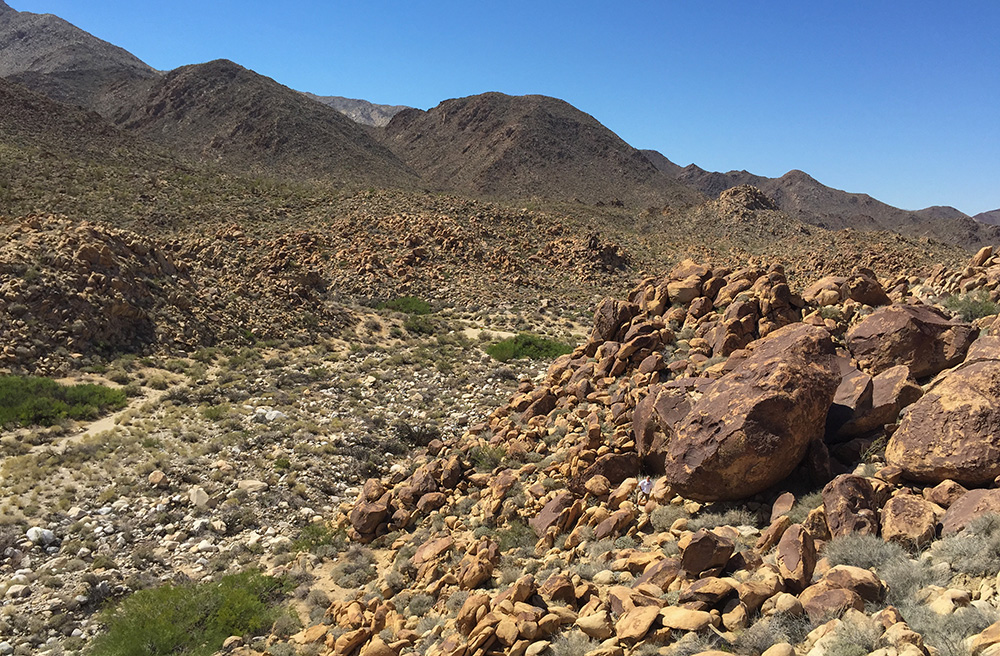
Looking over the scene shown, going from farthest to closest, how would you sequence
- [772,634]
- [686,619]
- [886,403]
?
1. [886,403]
2. [686,619]
3. [772,634]

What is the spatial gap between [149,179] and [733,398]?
50331 millimetres

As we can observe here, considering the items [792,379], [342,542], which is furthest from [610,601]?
[342,542]

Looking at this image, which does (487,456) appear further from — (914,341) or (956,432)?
(956,432)

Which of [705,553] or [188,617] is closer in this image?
[705,553]

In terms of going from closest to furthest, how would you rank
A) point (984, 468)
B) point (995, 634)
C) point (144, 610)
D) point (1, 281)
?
1. point (995, 634)
2. point (984, 468)
3. point (144, 610)
4. point (1, 281)

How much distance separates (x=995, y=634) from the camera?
354cm

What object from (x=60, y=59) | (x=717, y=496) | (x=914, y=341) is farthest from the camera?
(x=60, y=59)

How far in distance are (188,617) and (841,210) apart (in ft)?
536

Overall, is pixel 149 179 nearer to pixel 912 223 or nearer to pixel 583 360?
pixel 583 360

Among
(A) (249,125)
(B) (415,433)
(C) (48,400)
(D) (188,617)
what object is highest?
(A) (249,125)

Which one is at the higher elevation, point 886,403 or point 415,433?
point 886,403

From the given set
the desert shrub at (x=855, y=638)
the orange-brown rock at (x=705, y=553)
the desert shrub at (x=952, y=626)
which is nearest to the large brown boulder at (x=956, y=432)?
the desert shrub at (x=952, y=626)

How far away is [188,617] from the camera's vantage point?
8250 millimetres

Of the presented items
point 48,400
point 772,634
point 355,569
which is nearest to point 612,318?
point 355,569
